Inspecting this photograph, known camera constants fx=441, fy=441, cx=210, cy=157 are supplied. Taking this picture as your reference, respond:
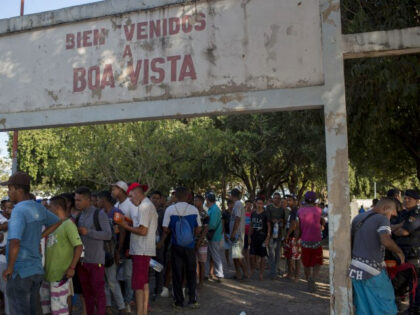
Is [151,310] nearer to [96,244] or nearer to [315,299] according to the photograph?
[96,244]

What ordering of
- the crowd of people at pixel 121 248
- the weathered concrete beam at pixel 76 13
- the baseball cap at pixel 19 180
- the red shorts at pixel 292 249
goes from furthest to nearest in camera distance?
the red shorts at pixel 292 249 < the weathered concrete beam at pixel 76 13 < the baseball cap at pixel 19 180 < the crowd of people at pixel 121 248

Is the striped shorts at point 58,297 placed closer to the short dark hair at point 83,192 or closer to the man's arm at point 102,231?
the man's arm at point 102,231

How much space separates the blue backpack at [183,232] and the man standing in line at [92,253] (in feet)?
4.82

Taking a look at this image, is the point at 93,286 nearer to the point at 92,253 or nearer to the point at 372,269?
the point at 92,253

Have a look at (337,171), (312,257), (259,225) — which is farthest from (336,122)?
(259,225)

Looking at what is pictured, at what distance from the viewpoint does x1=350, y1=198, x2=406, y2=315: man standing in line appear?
4910mm

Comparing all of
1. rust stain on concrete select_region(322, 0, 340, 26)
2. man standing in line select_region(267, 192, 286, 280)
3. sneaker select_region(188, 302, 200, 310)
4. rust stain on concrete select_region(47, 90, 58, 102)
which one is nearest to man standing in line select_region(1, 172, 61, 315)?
rust stain on concrete select_region(47, 90, 58, 102)

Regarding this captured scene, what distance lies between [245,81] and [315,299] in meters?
4.41

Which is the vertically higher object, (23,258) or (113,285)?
(23,258)

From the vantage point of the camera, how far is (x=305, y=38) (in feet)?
18.0

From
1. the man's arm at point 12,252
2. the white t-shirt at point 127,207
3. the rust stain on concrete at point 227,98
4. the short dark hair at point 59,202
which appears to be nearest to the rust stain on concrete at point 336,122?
the rust stain on concrete at point 227,98

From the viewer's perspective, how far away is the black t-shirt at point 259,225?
9766 millimetres

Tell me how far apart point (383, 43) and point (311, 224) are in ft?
14.2

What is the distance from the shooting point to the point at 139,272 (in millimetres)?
5910
